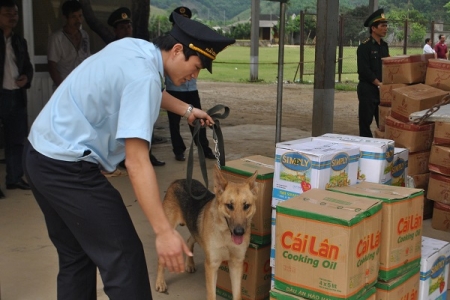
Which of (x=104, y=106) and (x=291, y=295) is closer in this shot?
(x=104, y=106)

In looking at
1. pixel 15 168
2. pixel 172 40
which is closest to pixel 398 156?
pixel 172 40

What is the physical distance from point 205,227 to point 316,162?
2.81ft

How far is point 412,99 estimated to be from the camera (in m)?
5.95

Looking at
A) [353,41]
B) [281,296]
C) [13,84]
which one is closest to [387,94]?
[13,84]

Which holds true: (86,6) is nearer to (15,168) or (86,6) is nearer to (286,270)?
(15,168)

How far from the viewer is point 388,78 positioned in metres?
7.01

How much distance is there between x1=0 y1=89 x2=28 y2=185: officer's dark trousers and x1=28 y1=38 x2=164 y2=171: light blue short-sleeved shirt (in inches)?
155

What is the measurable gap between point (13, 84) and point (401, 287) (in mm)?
4630

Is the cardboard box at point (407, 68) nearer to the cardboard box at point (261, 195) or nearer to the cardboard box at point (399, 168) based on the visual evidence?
the cardboard box at point (399, 168)

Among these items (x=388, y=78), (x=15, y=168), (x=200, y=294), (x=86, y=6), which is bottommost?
(x=200, y=294)

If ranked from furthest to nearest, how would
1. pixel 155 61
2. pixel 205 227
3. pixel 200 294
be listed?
pixel 200 294 < pixel 205 227 < pixel 155 61

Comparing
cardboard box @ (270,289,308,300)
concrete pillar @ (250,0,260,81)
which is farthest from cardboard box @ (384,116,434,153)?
concrete pillar @ (250,0,260,81)

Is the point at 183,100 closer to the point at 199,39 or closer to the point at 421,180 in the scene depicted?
the point at 421,180

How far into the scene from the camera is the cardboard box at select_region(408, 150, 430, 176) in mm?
6022
